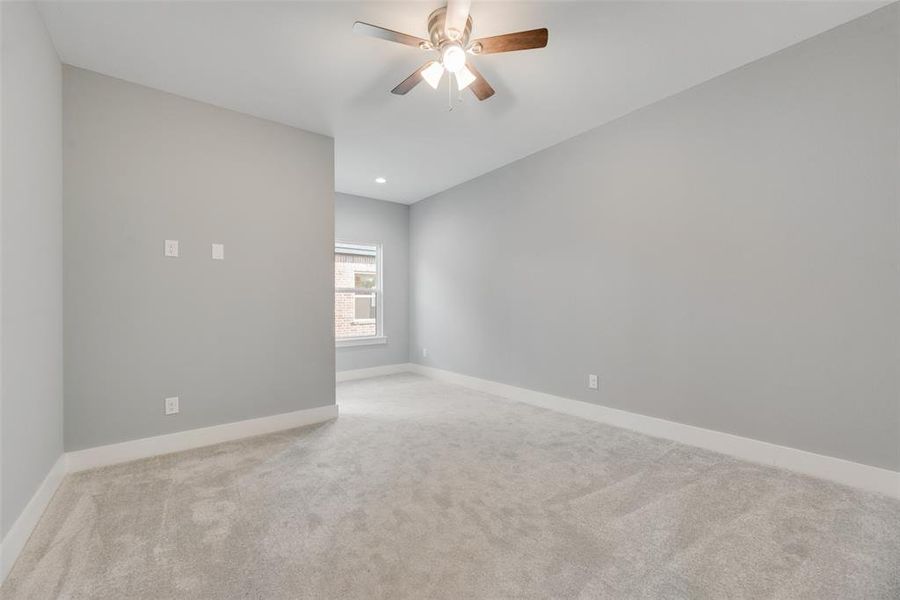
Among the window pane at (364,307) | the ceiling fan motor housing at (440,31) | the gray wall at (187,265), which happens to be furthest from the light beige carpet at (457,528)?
the window pane at (364,307)

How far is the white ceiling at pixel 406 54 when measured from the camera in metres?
1.99

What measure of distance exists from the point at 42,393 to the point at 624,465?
332cm

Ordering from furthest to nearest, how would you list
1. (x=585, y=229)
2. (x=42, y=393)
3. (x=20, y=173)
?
(x=585, y=229), (x=42, y=393), (x=20, y=173)

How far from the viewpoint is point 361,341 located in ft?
17.2

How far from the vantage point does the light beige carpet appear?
1.39 metres

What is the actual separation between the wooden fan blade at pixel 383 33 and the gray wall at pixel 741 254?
2.03 metres

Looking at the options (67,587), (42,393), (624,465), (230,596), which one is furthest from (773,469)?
(42,393)

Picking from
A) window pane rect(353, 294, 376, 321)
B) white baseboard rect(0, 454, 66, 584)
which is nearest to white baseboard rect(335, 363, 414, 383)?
window pane rect(353, 294, 376, 321)

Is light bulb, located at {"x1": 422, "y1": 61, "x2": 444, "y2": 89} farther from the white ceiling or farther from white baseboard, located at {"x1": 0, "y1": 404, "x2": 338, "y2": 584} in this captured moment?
white baseboard, located at {"x1": 0, "y1": 404, "x2": 338, "y2": 584}

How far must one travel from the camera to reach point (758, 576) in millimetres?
1434

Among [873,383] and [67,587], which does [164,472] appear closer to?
[67,587]

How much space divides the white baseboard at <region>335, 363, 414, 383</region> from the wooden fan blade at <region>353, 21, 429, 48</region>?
3.85 m

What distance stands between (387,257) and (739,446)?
14.7ft

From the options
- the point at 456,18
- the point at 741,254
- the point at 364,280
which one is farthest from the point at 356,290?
the point at 741,254
